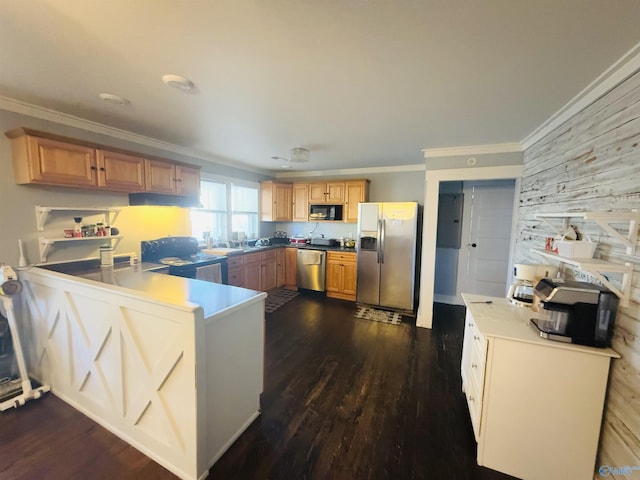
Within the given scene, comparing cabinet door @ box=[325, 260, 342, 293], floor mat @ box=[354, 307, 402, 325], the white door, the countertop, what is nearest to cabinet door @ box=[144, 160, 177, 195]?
the countertop

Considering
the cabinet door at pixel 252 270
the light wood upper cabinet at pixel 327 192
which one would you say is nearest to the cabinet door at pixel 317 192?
the light wood upper cabinet at pixel 327 192

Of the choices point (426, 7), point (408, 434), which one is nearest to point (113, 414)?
point (408, 434)

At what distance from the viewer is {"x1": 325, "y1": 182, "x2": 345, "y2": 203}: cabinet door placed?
4.96 metres

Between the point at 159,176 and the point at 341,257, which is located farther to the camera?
the point at 341,257

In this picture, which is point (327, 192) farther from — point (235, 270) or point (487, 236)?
point (487, 236)

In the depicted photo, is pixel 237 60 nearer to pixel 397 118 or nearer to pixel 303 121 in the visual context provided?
pixel 303 121

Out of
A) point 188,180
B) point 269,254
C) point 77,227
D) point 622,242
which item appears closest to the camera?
point 622,242

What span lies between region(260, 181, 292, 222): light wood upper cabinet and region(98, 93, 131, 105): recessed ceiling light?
321cm

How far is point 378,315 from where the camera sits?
4.08 m

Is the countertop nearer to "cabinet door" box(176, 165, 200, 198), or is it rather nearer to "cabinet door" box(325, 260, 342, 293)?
"cabinet door" box(325, 260, 342, 293)

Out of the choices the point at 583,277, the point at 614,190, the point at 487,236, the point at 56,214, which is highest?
the point at 614,190

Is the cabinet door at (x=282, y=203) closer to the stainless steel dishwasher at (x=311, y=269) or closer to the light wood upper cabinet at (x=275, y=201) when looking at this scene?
the light wood upper cabinet at (x=275, y=201)

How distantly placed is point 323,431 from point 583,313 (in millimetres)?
1785

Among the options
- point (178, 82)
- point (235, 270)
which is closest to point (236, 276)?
point (235, 270)
